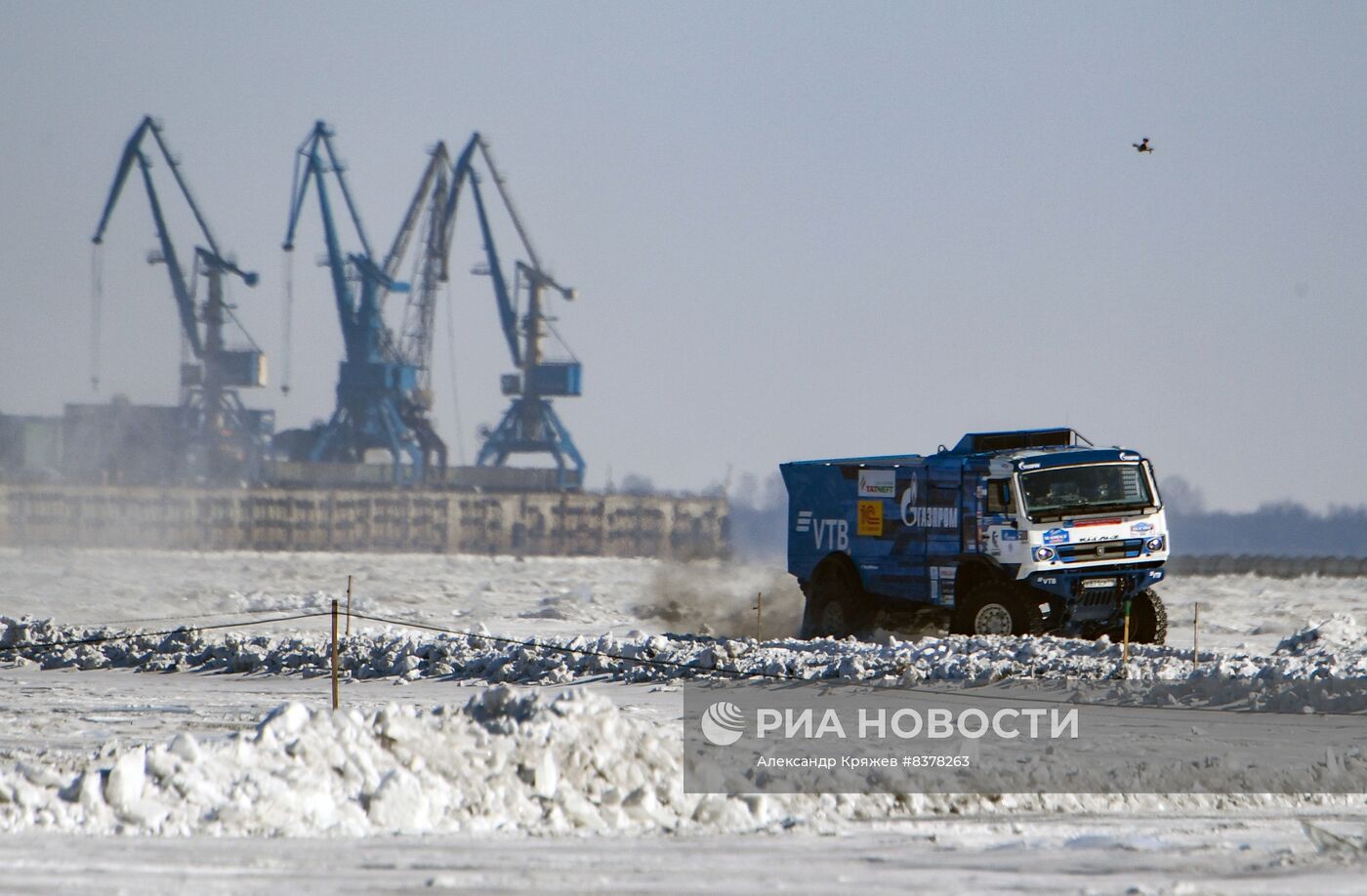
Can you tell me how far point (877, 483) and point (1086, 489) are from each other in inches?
131

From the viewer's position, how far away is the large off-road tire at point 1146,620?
2130 centimetres

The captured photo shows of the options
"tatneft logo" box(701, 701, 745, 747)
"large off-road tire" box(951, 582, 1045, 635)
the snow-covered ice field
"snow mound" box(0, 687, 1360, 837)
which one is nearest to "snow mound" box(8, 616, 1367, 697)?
the snow-covered ice field

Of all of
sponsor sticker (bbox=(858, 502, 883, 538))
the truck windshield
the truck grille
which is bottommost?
the truck grille

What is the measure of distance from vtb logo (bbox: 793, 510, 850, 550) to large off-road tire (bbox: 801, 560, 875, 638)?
0.87ft

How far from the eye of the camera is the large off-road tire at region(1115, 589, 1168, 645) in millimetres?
21297

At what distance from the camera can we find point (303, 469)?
110 m

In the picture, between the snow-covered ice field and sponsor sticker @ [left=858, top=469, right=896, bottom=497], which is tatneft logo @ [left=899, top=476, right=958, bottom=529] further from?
the snow-covered ice field

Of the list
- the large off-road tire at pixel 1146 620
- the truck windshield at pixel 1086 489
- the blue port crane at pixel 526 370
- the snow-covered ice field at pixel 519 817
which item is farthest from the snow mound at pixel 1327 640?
the blue port crane at pixel 526 370

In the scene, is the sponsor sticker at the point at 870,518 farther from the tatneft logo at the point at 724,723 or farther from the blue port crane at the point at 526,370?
the blue port crane at the point at 526,370

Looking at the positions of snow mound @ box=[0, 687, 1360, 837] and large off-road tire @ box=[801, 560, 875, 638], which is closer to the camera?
snow mound @ box=[0, 687, 1360, 837]

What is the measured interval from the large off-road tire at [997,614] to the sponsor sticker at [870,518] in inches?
78.3

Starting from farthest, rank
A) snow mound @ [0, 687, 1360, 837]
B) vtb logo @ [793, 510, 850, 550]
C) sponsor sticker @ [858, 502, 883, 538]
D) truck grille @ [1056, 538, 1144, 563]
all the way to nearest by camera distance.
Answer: vtb logo @ [793, 510, 850, 550] < sponsor sticker @ [858, 502, 883, 538] < truck grille @ [1056, 538, 1144, 563] < snow mound @ [0, 687, 1360, 837]

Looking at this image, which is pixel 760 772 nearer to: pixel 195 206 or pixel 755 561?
pixel 755 561

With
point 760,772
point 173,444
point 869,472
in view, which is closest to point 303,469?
point 173,444
